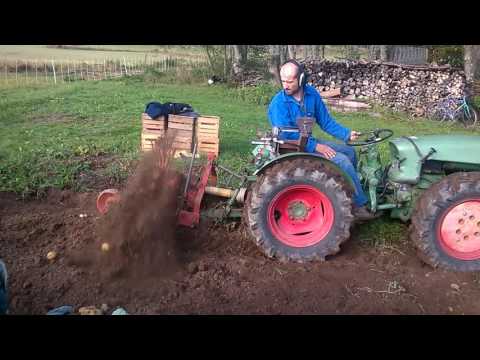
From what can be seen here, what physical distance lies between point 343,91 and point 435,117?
116 inches

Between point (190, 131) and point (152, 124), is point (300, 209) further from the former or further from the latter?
point (152, 124)

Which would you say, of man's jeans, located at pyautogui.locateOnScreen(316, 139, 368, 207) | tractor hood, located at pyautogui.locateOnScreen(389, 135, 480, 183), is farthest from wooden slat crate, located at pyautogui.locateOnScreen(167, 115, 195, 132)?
tractor hood, located at pyautogui.locateOnScreen(389, 135, 480, 183)

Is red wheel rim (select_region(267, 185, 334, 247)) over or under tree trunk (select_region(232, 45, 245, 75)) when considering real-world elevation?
under

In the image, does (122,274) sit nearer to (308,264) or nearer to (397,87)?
(308,264)

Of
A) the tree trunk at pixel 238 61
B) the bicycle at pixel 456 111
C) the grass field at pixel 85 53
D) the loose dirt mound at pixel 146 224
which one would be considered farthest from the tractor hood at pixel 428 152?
the grass field at pixel 85 53

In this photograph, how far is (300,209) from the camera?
4055mm

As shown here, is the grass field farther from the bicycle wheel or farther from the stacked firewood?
the bicycle wheel

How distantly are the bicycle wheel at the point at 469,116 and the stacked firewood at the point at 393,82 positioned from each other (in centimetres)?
45

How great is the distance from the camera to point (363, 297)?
354 cm

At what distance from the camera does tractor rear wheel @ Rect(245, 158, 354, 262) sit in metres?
3.82

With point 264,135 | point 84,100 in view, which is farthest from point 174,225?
point 84,100

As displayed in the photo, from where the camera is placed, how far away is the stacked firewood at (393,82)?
13.3m

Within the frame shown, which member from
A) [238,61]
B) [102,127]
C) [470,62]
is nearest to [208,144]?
[102,127]

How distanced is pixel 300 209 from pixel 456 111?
10.6 metres
